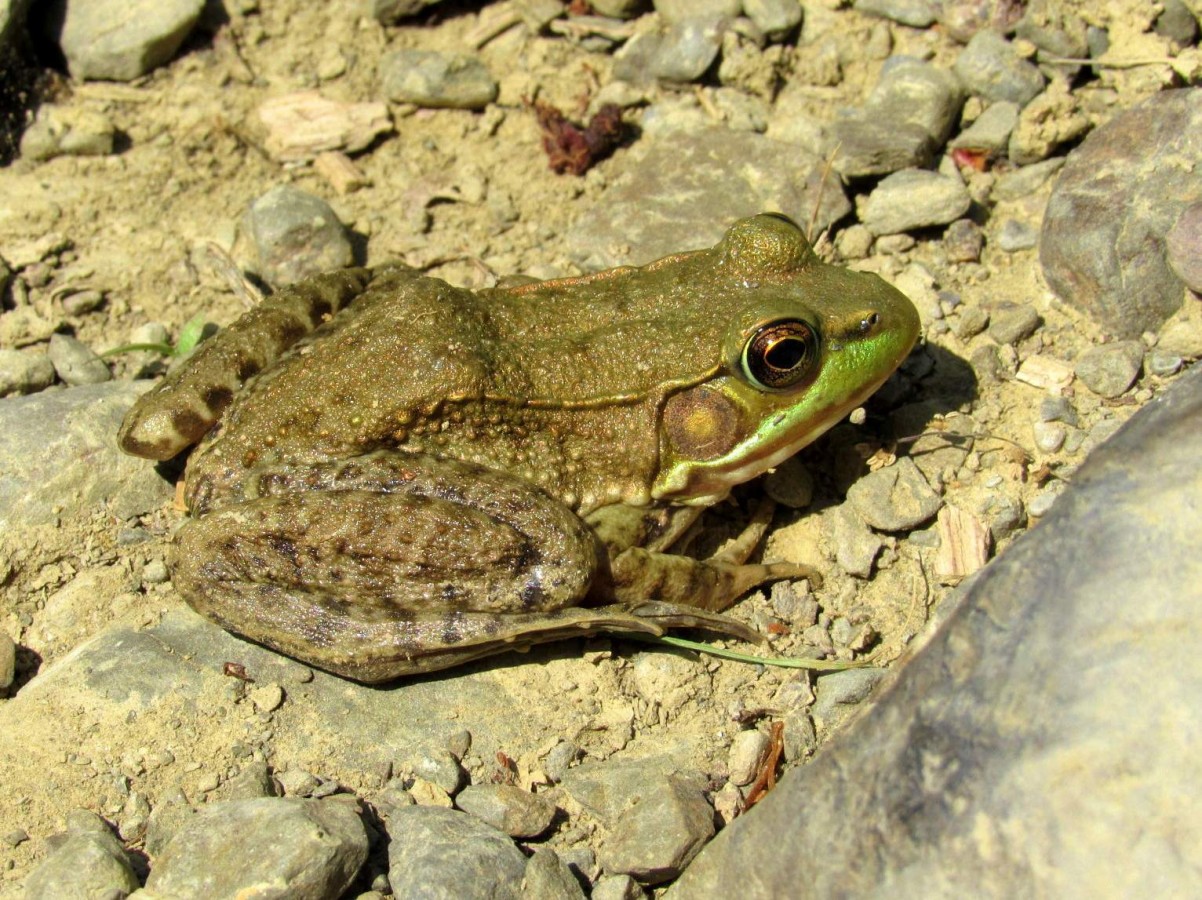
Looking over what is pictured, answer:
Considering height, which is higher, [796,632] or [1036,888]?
[1036,888]

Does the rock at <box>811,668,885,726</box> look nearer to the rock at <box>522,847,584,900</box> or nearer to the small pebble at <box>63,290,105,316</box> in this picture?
the rock at <box>522,847,584,900</box>

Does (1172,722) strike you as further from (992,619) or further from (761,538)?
(761,538)

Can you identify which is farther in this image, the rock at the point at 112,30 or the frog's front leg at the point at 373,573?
the rock at the point at 112,30

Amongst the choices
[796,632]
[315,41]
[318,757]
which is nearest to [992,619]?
[796,632]

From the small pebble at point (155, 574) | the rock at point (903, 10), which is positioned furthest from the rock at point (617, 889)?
the rock at point (903, 10)

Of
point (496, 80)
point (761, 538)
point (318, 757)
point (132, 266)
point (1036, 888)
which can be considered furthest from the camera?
point (496, 80)

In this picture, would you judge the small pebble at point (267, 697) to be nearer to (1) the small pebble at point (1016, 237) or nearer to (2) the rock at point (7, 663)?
(2) the rock at point (7, 663)

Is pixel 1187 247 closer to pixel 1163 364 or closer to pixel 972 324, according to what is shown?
pixel 1163 364

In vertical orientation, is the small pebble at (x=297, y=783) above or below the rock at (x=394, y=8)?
below
